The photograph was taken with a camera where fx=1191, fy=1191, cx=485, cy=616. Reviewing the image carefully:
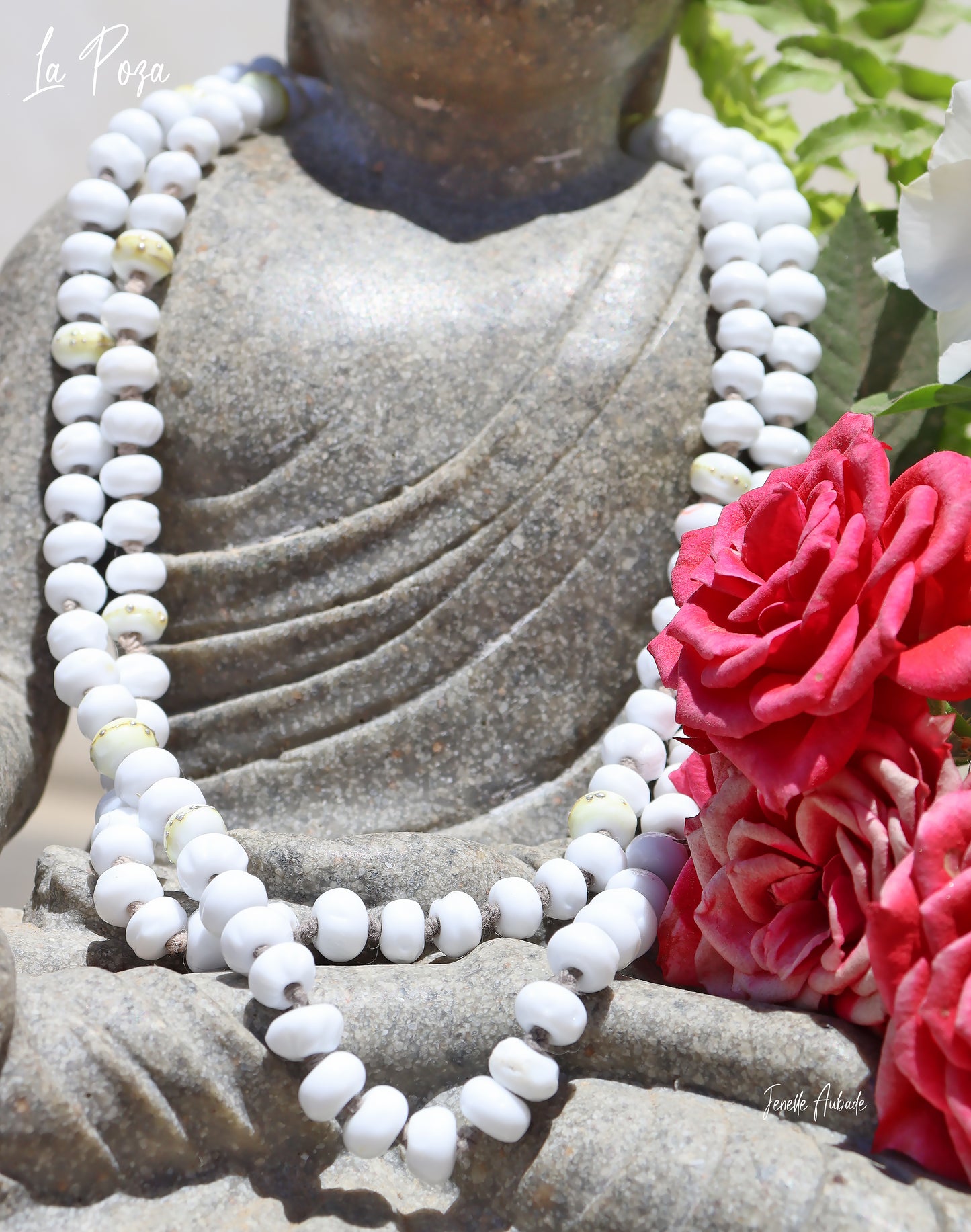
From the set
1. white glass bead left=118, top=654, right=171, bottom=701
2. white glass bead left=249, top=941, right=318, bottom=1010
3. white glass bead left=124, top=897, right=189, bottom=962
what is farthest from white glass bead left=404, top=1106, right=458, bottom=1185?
white glass bead left=118, top=654, right=171, bottom=701

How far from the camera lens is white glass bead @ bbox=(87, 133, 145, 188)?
111cm

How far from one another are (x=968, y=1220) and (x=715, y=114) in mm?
1267

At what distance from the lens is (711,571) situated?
2.28 feet

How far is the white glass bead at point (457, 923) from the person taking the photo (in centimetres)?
84

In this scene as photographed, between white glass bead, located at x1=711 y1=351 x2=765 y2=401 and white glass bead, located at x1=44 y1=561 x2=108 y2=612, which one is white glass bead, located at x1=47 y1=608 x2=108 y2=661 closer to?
white glass bead, located at x1=44 y1=561 x2=108 y2=612

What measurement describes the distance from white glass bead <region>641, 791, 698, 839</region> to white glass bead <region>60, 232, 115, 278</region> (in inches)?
27.2

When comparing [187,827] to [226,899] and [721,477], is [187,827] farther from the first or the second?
[721,477]

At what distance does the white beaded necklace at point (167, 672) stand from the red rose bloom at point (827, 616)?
195mm

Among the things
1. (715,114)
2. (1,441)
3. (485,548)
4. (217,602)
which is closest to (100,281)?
(1,441)

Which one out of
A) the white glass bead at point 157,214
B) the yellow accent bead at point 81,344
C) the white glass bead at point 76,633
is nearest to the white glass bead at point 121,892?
the white glass bead at point 76,633

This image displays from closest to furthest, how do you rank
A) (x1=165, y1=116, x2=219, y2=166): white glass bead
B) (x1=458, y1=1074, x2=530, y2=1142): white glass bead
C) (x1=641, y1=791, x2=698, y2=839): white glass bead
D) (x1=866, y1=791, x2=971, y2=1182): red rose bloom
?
(x1=866, y1=791, x2=971, y2=1182): red rose bloom, (x1=458, y1=1074, x2=530, y2=1142): white glass bead, (x1=641, y1=791, x2=698, y2=839): white glass bead, (x1=165, y1=116, x2=219, y2=166): white glass bead

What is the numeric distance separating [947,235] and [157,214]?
69cm

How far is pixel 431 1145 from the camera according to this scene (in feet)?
2.36

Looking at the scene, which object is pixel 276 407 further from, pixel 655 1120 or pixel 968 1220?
pixel 968 1220
